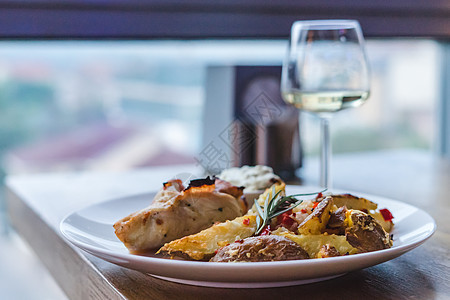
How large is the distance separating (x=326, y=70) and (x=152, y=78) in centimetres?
156

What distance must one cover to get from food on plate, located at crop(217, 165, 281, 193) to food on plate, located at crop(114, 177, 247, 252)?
0.48 ft

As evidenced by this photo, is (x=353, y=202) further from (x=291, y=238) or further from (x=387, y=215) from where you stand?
(x=291, y=238)

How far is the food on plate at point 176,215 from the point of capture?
1.96 feet

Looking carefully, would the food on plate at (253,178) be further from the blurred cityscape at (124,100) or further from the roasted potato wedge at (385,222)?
the blurred cityscape at (124,100)

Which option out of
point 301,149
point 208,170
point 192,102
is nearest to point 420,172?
point 301,149

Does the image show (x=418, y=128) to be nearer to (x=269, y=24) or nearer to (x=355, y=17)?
(x=355, y=17)

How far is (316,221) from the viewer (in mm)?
555

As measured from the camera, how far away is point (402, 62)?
2904 mm

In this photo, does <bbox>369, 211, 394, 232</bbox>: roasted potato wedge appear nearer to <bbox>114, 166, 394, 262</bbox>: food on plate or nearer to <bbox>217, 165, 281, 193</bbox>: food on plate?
<bbox>114, 166, 394, 262</bbox>: food on plate

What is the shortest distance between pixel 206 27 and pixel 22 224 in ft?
2.80

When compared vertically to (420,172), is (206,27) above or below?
above

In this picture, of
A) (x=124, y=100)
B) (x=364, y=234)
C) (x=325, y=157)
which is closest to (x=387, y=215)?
(x=364, y=234)

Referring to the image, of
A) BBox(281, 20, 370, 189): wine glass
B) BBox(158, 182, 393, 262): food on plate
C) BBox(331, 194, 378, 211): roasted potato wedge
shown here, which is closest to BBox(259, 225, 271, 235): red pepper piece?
BBox(158, 182, 393, 262): food on plate

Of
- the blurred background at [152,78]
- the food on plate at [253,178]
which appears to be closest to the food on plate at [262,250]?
the food on plate at [253,178]
